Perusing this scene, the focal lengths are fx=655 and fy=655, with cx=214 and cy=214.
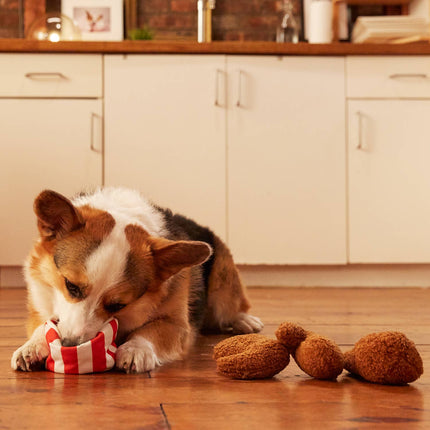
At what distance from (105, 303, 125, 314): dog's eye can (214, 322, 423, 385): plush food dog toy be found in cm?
25

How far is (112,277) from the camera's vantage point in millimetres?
1382

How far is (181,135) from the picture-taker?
3424mm

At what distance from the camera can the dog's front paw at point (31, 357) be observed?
1.47 metres

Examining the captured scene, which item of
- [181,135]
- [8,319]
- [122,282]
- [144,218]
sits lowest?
[8,319]

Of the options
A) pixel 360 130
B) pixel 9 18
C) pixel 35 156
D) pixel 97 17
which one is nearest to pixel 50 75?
pixel 35 156

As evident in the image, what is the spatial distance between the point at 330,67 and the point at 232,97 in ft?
1.78

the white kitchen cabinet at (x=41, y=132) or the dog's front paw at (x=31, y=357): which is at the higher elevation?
the white kitchen cabinet at (x=41, y=132)

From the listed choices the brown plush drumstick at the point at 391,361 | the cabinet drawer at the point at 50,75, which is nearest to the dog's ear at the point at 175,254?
the brown plush drumstick at the point at 391,361

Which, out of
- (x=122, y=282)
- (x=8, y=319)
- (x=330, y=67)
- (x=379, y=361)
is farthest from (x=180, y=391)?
(x=330, y=67)

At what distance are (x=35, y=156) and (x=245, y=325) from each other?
1758 mm

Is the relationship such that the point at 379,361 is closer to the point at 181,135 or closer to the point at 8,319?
the point at 8,319

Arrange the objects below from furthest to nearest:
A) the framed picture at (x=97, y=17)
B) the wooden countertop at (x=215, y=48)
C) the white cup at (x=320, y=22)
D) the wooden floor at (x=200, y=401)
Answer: the framed picture at (x=97, y=17) < the white cup at (x=320, y=22) < the wooden countertop at (x=215, y=48) < the wooden floor at (x=200, y=401)

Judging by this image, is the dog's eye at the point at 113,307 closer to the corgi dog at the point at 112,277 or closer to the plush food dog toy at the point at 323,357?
the corgi dog at the point at 112,277

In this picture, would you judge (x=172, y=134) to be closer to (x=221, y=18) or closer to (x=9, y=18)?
(x=221, y=18)
